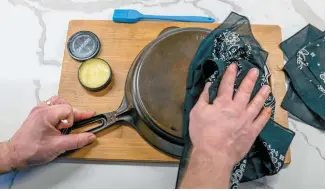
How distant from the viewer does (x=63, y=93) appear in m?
0.80

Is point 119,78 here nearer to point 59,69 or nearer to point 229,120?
point 59,69

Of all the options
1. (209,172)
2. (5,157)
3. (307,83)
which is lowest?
(5,157)

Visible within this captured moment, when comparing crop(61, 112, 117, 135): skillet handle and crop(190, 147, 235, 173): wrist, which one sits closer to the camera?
crop(190, 147, 235, 173): wrist

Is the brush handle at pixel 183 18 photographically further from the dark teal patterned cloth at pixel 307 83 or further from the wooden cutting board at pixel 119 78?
the dark teal patterned cloth at pixel 307 83

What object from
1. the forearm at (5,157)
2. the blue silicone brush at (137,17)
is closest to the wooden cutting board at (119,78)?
the blue silicone brush at (137,17)

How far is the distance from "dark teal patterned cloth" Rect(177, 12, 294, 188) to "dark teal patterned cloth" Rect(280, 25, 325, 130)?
0.39 feet

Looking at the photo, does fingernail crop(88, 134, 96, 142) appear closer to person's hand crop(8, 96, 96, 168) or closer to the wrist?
person's hand crop(8, 96, 96, 168)

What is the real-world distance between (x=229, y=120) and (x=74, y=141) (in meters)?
0.34

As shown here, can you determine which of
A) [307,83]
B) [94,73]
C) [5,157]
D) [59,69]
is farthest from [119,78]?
[307,83]

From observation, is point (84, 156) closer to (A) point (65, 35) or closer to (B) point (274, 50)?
(A) point (65, 35)

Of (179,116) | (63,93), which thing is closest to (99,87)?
(63,93)

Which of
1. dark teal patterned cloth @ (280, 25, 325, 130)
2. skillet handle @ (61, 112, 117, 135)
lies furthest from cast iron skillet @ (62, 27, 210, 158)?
dark teal patterned cloth @ (280, 25, 325, 130)

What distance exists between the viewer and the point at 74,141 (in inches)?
28.5

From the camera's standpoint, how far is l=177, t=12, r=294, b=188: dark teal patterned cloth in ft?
2.11
